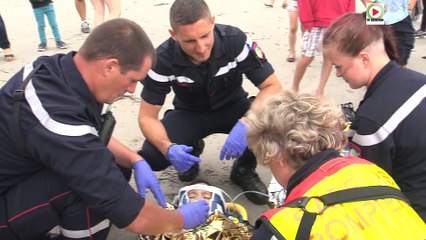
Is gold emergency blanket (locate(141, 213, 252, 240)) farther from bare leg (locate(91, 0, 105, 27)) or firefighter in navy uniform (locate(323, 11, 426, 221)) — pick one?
bare leg (locate(91, 0, 105, 27))

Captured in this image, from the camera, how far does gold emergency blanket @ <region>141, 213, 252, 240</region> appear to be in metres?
1.92

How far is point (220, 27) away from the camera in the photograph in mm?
2594

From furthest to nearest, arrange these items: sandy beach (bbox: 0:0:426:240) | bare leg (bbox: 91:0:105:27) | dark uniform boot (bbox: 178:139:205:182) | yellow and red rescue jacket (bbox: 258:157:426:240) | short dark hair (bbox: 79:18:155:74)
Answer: bare leg (bbox: 91:0:105:27) → sandy beach (bbox: 0:0:426:240) → dark uniform boot (bbox: 178:139:205:182) → short dark hair (bbox: 79:18:155:74) → yellow and red rescue jacket (bbox: 258:157:426:240)

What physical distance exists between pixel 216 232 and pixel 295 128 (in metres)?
0.79

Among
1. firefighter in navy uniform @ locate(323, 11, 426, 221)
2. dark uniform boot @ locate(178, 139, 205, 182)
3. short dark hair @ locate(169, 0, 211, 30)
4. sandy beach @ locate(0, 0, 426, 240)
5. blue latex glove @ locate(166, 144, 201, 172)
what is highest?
short dark hair @ locate(169, 0, 211, 30)

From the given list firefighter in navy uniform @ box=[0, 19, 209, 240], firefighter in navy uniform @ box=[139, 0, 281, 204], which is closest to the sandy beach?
firefighter in navy uniform @ box=[139, 0, 281, 204]

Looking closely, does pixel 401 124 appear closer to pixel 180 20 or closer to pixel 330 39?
pixel 330 39

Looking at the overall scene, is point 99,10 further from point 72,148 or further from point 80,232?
point 72,148

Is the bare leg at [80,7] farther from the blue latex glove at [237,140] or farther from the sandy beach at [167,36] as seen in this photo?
the blue latex glove at [237,140]

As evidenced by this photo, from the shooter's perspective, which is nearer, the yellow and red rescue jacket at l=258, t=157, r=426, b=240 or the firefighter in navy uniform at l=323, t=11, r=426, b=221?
the yellow and red rescue jacket at l=258, t=157, r=426, b=240

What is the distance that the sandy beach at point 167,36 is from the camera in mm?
2885

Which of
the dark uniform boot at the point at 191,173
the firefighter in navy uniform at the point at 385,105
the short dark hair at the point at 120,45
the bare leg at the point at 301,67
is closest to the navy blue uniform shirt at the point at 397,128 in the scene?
the firefighter in navy uniform at the point at 385,105

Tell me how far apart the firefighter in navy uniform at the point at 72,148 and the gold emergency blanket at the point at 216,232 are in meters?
0.05

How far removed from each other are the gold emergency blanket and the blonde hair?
62cm
